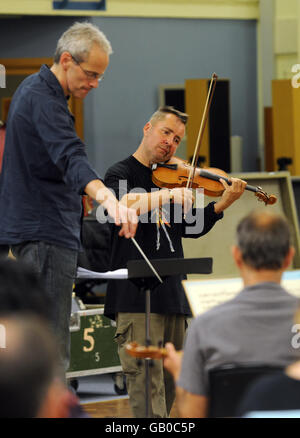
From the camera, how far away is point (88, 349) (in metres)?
4.03

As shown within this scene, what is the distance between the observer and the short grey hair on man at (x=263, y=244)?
1.54m

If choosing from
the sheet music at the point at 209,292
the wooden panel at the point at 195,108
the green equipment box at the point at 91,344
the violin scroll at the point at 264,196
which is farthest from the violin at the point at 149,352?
the wooden panel at the point at 195,108

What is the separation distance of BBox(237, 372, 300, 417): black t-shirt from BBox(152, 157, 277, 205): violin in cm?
154

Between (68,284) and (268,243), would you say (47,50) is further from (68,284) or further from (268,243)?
(268,243)

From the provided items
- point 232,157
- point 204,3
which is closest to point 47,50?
point 204,3

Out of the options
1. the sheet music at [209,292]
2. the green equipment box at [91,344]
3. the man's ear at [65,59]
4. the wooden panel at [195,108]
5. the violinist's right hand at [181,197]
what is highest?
the wooden panel at [195,108]

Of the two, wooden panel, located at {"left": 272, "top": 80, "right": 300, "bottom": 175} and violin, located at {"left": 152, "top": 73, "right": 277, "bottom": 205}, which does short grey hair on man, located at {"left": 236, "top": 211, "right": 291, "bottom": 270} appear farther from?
wooden panel, located at {"left": 272, "top": 80, "right": 300, "bottom": 175}

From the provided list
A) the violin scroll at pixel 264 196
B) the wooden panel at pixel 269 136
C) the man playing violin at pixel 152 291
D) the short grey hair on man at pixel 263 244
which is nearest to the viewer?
the short grey hair on man at pixel 263 244

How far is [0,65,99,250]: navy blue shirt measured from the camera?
6.82ft

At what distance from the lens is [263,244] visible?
1.53 meters

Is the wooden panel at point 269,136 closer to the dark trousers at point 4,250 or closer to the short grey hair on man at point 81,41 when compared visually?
the short grey hair on man at point 81,41

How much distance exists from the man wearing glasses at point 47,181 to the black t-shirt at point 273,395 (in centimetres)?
104

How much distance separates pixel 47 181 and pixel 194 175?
93cm
